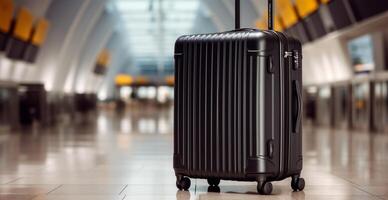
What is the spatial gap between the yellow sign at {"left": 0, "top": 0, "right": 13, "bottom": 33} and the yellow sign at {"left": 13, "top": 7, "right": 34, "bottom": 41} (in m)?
1.83

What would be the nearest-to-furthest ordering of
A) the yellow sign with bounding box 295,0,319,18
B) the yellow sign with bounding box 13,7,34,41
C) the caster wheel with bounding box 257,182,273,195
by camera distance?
the caster wheel with bounding box 257,182,273,195, the yellow sign with bounding box 295,0,319,18, the yellow sign with bounding box 13,7,34,41

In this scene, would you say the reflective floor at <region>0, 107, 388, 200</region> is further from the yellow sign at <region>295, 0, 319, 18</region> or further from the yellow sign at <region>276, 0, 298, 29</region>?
the yellow sign at <region>276, 0, 298, 29</region>

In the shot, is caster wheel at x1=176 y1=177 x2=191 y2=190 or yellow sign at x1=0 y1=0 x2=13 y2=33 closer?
caster wheel at x1=176 y1=177 x2=191 y2=190

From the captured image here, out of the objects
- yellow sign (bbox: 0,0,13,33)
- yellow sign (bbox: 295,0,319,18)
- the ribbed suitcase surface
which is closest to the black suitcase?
the ribbed suitcase surface

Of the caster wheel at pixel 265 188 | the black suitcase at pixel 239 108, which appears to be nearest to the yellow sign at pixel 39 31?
the black suitcase at pixel 239 108

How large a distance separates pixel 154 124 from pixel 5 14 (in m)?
11.1

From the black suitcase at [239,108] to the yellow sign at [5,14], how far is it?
66.2 feet

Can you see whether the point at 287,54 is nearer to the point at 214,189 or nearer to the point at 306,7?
the point at 214,189

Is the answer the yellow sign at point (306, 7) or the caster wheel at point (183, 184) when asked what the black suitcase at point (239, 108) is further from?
the yellow sign at point (306, 7)

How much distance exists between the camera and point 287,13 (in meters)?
35.3

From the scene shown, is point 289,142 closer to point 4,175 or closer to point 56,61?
Result: point 4,175

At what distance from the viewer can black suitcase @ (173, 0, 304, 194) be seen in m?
7.59

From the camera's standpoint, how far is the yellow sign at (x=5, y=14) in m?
27.0

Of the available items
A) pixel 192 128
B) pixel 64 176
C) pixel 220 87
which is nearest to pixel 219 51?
pixel 220 87
